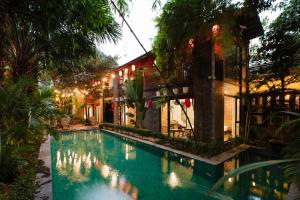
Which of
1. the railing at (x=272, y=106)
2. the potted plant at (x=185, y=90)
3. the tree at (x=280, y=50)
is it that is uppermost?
the tree at (x=280, y=50)

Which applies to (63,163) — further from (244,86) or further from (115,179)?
(244,86)

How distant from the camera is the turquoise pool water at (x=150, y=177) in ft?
18.0

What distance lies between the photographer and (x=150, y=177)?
22.6ft

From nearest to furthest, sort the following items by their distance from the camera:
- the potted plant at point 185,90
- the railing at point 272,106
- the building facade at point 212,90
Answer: the building facade at point 212,90, the railing at point 272,106, the potted plant at point 185,90

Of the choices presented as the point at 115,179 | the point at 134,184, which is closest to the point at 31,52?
the point at 115,179

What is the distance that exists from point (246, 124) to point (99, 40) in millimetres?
9136

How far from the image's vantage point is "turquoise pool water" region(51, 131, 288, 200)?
18.0 feet

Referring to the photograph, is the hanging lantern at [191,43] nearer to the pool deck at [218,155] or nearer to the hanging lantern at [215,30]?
the hanging lantern at [215,30]

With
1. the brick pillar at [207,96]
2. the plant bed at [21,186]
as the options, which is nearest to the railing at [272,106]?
the brick pillar at [207,96]

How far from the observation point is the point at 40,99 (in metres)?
5.67

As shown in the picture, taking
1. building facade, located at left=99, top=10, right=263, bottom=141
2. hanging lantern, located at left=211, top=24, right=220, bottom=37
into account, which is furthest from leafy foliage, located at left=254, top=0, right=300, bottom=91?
hanging lantern, located at left=211, top=24, right=220, bottom=37

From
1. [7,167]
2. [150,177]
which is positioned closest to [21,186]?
[7,167]

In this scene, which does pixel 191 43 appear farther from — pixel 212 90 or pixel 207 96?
pixel 207 96

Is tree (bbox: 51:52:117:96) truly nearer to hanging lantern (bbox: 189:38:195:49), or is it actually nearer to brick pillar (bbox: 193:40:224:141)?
hanging lantern (bbox: 189:38:195:49)
